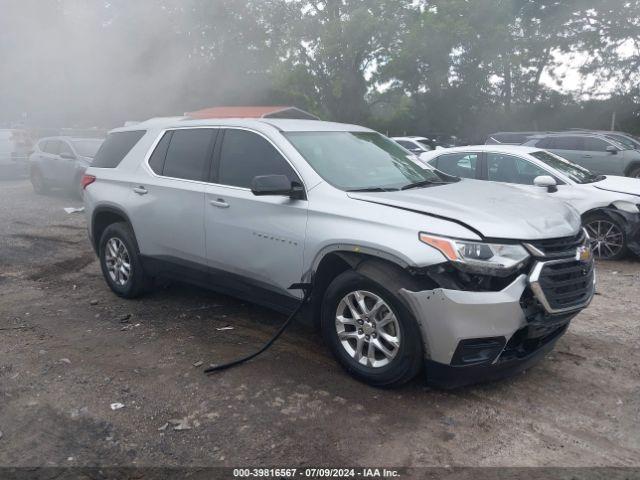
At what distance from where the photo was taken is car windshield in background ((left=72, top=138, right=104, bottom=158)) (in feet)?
40.4

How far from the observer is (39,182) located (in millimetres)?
13461

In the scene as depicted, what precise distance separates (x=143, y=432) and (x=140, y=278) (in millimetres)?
2188

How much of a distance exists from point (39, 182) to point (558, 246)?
12.9m

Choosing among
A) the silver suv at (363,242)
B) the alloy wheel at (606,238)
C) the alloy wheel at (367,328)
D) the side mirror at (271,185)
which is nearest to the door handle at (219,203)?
the silver suv at (363,242)

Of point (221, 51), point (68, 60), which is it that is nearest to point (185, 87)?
point (221, 51)

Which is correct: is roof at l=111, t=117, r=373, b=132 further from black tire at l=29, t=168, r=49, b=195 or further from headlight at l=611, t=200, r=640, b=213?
black tire at l=29, t=168, r=49, b=195

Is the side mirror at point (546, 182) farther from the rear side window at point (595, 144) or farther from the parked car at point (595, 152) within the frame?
the rear side window at point (595, 144)

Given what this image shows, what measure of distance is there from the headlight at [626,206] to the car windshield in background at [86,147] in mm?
10137

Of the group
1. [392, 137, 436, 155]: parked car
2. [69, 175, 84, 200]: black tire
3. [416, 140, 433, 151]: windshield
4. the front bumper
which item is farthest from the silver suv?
[416, 140, 433, 151]: windshield

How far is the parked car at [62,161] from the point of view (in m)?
12.2

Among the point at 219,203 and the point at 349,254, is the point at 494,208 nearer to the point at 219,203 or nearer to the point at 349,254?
the point at 349,254

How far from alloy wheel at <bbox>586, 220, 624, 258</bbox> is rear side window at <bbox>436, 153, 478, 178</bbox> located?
1533 millimetres

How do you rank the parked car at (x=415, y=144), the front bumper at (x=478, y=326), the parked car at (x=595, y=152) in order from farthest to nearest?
the parked car at (x=415, y=144)
the parked car at (x=595, y=152)
the front bumper at (x=478, y=326)

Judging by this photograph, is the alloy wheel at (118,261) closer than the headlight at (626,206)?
Yes
